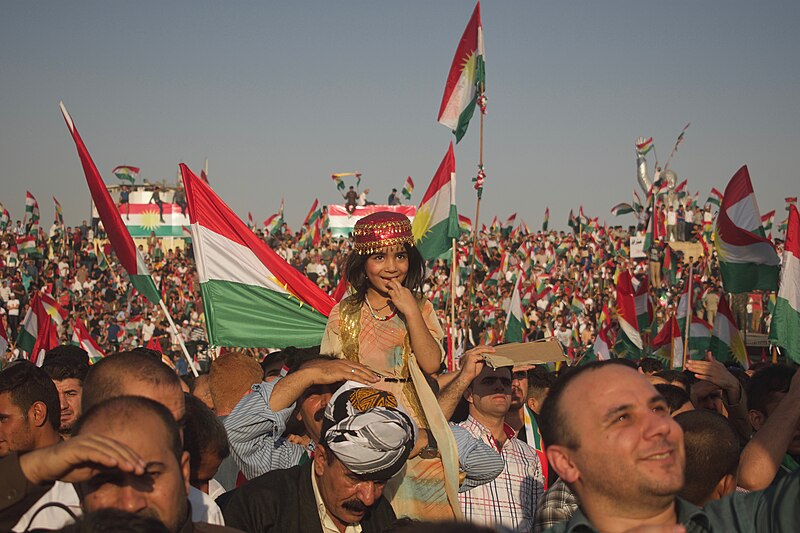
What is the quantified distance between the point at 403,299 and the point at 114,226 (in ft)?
15.7

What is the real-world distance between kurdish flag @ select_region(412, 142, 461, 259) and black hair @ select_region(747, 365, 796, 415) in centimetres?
429

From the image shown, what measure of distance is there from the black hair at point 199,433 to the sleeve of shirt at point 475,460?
104 centimetres

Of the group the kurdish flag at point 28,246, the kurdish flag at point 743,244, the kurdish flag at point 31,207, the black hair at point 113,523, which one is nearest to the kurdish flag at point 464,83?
the kurdish flag at point 743,244

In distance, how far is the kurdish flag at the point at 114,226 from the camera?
316 inches

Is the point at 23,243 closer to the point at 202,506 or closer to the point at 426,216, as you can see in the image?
the point at 426,216

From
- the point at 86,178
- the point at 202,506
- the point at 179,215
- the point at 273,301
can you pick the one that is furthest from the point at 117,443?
the point at 179,215

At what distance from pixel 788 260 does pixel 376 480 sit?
6991 mm

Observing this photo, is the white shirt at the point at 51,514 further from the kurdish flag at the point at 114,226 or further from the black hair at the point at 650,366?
the black hair at the point at 650,366

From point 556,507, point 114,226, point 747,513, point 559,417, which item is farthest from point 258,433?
A: point 114,226

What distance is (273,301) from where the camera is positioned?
7691 mm

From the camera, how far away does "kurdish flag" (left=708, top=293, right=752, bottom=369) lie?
9711 mm

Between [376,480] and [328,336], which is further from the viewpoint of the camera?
[328,336]

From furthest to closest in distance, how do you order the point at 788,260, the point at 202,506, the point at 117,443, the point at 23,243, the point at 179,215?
the point at 179,215 < the point at 23,243 < the point at 788,260 < the point at 202,506 < the point at 117,443

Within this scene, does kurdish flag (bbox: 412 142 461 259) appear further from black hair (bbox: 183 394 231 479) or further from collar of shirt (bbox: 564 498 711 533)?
collar of shirt (bbox: 564 498 711 533)
